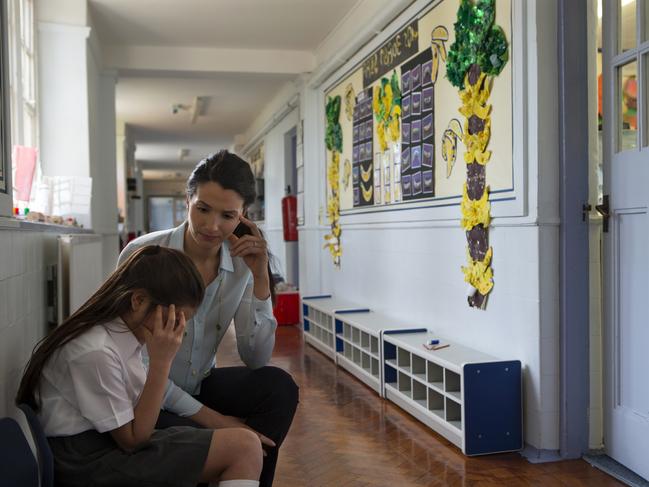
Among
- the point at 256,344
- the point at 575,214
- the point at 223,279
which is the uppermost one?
the point at 575,214

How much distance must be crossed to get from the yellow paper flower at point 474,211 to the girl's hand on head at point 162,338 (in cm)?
212

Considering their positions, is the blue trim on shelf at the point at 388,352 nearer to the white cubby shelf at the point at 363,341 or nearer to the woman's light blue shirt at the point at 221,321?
the white cubby shelf at the point at 363,341

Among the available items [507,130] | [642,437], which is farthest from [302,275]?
[642,437]

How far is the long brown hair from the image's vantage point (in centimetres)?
156

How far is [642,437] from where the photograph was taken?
2.69 metres

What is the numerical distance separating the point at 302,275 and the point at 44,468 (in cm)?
603

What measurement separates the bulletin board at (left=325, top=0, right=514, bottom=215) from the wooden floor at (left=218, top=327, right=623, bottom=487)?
1260 mm

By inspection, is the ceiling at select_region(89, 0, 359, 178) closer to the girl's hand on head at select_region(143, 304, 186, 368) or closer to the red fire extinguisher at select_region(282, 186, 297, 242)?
the red fire extinguisher at select_region(282, 186, 297, 242)

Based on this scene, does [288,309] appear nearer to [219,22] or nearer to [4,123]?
[219,22]

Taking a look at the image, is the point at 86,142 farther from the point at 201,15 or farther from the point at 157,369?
the point at 157,369

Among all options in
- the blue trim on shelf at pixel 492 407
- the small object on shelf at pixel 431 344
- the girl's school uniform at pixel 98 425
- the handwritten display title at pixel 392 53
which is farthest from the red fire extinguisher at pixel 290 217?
the girl's school uniform at pixel 98 425

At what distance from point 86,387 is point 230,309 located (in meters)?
0.73

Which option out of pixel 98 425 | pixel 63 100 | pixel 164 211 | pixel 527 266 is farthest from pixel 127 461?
pixel 164 211

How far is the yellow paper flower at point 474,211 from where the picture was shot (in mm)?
3367
